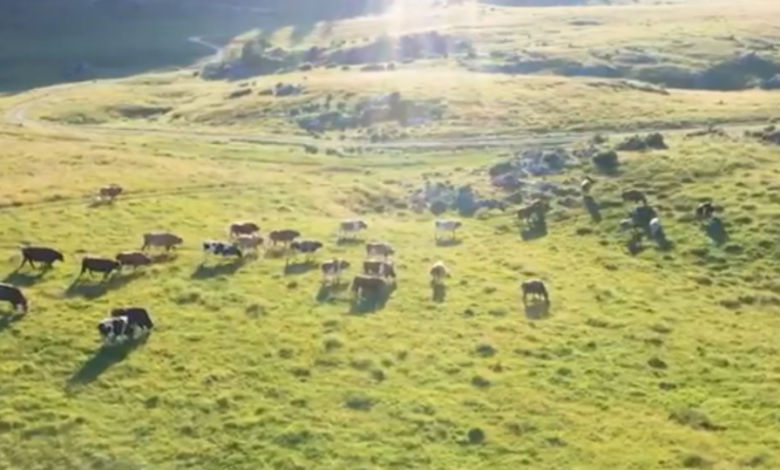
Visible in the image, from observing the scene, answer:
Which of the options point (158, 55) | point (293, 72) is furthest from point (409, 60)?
point (158, 55)

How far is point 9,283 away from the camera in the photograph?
4300 centimetres

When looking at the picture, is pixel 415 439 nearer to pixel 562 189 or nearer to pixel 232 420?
pixel 232 420

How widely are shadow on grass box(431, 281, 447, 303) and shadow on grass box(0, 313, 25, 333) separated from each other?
657 inches

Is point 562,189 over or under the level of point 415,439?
over

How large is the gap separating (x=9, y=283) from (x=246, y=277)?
32.6 ft

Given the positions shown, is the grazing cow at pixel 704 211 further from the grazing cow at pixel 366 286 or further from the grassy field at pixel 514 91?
the grassy field at pixel 514 91

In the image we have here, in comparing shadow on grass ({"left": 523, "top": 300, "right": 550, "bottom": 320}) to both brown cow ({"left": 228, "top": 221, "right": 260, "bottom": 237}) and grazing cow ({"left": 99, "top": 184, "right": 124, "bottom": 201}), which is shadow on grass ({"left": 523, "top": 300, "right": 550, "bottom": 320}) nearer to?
brown cow ({"left": 228, "top": 221, "right": 260, "bottom": 237})

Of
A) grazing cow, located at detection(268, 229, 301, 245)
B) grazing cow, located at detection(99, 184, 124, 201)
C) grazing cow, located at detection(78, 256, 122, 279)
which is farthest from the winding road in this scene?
grazing cow, located at detection(78, 256, 122, 279)

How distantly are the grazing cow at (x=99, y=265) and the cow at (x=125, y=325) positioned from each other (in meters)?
5.55

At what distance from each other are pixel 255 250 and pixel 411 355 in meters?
14.7

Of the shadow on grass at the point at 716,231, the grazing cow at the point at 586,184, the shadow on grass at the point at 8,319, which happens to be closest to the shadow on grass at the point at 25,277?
the shadow on grass at the point at 8,319

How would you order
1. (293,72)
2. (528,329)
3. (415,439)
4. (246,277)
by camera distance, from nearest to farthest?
(415,439)
(528,329)
(246,277)
(293,72)

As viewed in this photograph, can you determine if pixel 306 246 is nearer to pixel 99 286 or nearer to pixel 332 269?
pixel 332 269

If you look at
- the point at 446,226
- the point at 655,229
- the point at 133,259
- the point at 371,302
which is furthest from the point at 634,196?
Answer: the point at 133,259
